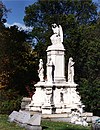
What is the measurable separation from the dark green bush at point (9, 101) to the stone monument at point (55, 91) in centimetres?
348

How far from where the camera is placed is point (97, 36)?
43.2 meters

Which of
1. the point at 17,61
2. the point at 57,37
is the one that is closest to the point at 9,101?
the point at 17,61

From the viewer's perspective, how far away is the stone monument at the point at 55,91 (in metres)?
24.4

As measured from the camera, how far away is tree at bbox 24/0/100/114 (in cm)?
4021

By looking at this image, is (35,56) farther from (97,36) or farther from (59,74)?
(59,74)

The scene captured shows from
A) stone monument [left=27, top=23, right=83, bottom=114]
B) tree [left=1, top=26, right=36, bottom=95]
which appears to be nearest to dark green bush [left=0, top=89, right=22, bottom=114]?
tree [left=1, top=26, right=36, bottom=95]

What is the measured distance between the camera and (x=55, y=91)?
2506 centimetres

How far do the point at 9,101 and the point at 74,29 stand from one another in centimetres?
1513

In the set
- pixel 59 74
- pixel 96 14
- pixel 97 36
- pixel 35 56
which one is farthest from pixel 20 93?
pixel 96 14

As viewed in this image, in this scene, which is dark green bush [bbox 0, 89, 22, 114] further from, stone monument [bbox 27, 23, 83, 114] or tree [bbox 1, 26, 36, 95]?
stone monument [bbox 27, 23, 83, 114]

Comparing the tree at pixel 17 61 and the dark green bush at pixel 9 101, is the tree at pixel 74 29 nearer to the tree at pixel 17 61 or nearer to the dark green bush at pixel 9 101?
the tree at pixel 17 61

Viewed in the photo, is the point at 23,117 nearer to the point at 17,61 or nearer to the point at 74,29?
the point at 17,61

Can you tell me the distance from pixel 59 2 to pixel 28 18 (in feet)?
13.5

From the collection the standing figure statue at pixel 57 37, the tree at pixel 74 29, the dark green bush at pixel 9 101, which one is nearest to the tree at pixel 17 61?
the dark green bush at pixel 9 101
